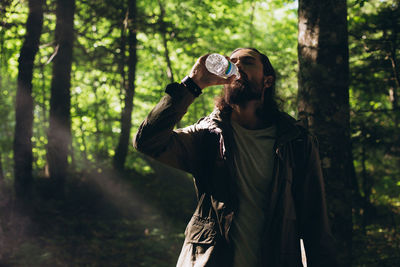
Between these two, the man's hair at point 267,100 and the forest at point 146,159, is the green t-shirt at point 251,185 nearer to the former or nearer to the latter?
the man's hair at point 267,100

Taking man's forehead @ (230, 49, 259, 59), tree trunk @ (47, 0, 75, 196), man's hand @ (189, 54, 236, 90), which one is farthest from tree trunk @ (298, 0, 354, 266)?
tree trunk @ (47, 0, 75, 196)

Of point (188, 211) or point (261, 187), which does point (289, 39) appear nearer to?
point (188, 211)

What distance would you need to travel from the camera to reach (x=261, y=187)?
236 cm

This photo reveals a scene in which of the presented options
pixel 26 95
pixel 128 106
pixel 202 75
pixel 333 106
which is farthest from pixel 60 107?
pixel 202 75

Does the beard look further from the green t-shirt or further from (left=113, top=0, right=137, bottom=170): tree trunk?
(left=113, top=0, right=137, bottom=170): tree trunk

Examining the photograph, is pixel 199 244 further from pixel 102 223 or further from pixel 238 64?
pixel 102 223

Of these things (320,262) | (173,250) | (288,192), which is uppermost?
(288,192)

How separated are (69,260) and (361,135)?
5850mm

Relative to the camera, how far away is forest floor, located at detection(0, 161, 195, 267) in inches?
272

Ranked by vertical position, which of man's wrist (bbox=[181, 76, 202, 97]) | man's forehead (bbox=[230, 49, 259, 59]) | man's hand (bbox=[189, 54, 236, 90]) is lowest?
man's wrist (bbox=[181, 76, 202, 97])

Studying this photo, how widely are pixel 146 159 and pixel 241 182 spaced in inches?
474

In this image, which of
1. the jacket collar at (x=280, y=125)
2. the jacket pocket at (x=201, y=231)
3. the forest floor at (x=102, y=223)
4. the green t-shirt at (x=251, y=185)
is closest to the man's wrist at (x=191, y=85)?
the jacket collar at (x=280, y=125)

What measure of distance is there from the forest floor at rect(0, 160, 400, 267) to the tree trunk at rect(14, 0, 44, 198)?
2.08ft

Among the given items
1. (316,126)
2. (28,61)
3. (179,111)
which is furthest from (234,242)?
(28,61)
